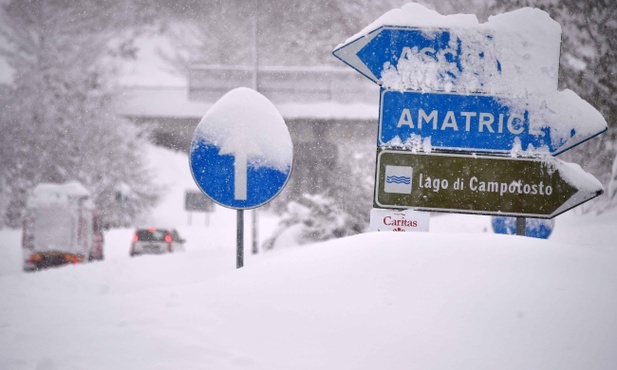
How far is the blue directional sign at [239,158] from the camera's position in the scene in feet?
15.9

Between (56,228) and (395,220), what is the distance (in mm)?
14777

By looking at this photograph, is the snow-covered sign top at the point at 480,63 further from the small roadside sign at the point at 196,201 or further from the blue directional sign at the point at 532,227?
the small roadside sign at the point at 196,201

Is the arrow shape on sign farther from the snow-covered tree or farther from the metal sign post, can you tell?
the snow-covered tree

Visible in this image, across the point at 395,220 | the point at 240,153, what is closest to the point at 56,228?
the point at 240,153

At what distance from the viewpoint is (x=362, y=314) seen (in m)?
3.68

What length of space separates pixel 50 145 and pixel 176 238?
14.8 meters

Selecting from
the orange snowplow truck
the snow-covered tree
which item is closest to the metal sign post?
the orange snowplow truck

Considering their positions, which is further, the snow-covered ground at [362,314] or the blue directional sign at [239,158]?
the blue directional sign at [239,158]

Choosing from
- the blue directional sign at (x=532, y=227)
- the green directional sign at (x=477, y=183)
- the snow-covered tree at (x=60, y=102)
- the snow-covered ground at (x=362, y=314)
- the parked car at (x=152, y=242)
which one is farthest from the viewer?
the snow-covered tree at (x=60, y=102)

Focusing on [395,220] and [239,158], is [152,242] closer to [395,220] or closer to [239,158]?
[395,220]

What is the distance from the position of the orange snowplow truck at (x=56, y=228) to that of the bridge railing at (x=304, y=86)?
31.8ft

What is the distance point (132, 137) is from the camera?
Result: 40.7m

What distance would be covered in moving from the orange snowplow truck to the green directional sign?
1466cm

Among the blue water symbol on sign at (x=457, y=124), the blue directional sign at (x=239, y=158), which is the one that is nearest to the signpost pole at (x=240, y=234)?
the blue directional sign at (x=239, y=158)
